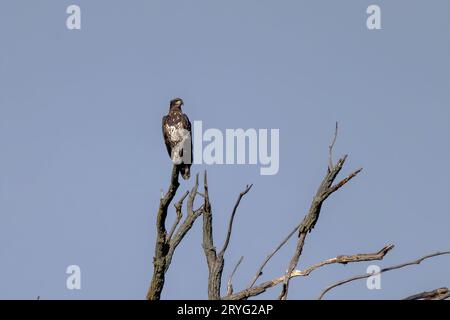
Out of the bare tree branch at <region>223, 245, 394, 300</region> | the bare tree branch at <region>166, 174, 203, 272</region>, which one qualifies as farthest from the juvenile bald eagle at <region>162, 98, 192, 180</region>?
the bare tree branch at <region>223, 245, 394, 300</region>

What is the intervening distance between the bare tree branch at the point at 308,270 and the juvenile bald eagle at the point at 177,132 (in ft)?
14.6

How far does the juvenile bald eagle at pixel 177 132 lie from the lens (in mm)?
18328

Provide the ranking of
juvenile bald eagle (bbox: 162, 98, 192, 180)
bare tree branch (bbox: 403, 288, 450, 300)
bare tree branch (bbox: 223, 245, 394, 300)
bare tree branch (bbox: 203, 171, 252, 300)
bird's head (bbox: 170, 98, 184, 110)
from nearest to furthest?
bare tree branch (bbox: 403, 288, 450, 300) < bare tree branch (bbox: 223, 245, 394, 300) < bare tree branch (bbox: 203, 171, 252, 300) < juvenile bald eagle (bbox: 162, 98, 192, 180) < bird's head (bbox: 170, 98, 184, 110)

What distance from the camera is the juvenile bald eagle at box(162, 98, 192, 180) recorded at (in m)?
18.3

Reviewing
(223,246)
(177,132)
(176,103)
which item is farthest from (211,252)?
(176,103)

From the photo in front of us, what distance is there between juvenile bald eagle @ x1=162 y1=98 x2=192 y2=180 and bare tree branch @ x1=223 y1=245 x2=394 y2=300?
4435 millimetres

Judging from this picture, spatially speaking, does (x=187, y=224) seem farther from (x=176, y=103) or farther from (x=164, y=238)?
(x=176, y=103)

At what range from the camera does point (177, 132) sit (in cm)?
1878

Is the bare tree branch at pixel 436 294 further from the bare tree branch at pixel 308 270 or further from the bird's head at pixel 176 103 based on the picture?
the bird's head at pixel 176 103

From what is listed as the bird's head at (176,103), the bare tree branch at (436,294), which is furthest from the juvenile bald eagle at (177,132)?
the bare tree branch at (436,294)

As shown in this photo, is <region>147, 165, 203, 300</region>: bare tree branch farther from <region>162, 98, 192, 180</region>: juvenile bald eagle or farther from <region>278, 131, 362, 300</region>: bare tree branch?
<region>162, 98, 192, 180</region>: juvenile bald eagle

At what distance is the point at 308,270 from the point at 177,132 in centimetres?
551
